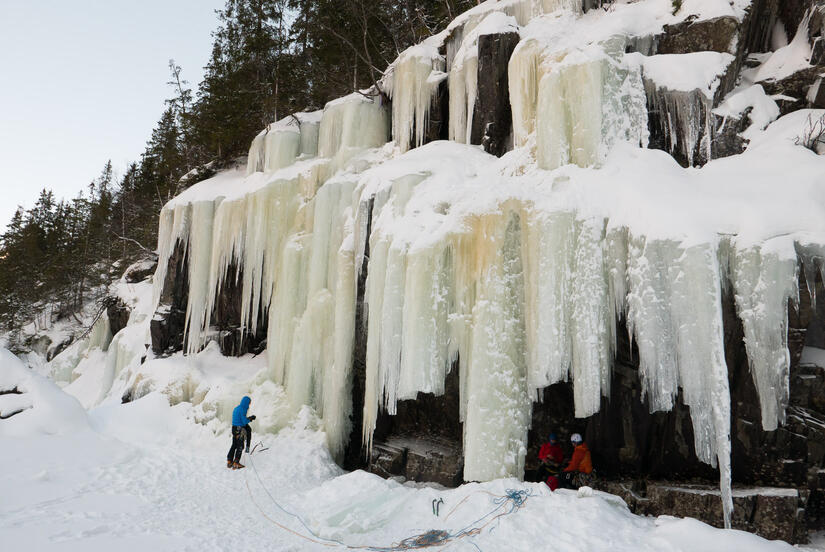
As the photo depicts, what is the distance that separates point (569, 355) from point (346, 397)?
188 inches

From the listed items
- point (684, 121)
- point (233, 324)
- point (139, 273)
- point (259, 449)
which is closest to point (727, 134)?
point (684, 121)

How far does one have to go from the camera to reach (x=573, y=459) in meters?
6.50

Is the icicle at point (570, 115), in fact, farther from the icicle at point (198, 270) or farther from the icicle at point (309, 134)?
the icicle at point (198, 270)

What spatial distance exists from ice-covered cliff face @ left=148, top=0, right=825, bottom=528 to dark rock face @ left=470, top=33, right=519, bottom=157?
0.82 feet

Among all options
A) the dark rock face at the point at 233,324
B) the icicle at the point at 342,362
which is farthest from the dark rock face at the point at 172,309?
the icicle at the point at 342,362

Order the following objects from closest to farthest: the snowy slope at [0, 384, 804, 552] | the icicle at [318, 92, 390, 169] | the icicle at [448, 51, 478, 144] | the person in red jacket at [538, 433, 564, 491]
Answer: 1. the snowy slope at [0, 384, 804, 552]
2. the person in red jacket at [538, 433, 564, 491]
3. the icicle at [448, 51, 478, 144]
4. the icicle at [318, 92, 390, 169]

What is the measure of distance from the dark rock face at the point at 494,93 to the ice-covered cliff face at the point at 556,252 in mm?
249

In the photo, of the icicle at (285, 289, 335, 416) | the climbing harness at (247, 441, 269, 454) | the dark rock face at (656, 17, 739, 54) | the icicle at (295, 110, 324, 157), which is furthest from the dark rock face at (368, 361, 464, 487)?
the icicle at (295, 110, 324, 157)

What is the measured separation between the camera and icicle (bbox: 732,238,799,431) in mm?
4809

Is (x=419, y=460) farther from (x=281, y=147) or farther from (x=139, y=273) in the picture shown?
(x=139, y=273)

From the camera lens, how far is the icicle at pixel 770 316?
15.8ft

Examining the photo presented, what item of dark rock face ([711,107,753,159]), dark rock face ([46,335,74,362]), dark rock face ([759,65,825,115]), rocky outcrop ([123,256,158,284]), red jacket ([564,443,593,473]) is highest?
dark rock face ([759,65,825,115])

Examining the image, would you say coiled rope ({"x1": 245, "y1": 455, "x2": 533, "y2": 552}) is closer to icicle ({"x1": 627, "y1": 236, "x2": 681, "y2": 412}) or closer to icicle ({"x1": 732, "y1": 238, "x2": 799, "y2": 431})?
icicle ({"x1": 627, "y1": 236, "x2": 681, "y2": 412})

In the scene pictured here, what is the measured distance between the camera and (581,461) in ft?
21.1
